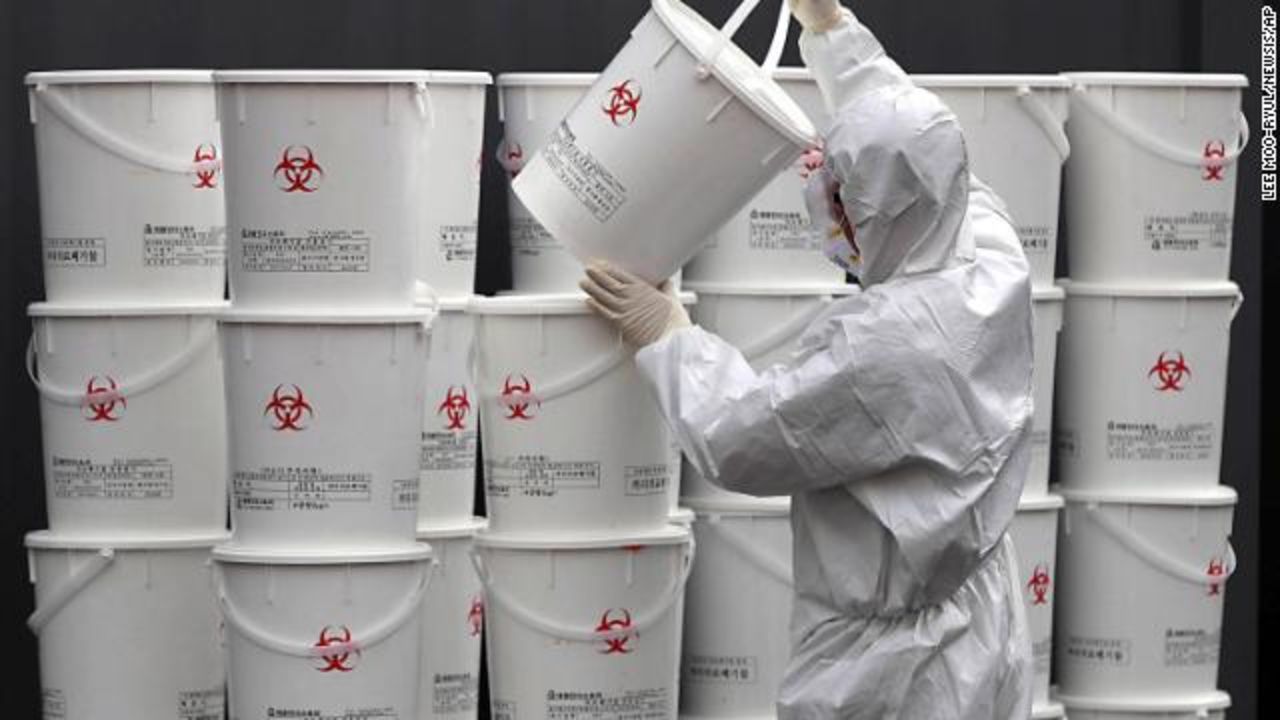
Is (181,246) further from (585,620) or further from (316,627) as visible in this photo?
(585,620)

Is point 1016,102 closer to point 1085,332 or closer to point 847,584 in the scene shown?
point 1085,332

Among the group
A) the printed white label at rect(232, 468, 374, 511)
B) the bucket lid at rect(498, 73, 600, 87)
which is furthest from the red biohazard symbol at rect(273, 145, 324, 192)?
the bucket lid at rect(498, 73, 600, 87)

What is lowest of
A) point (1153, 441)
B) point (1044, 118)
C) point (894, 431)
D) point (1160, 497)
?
point (1160, 497)

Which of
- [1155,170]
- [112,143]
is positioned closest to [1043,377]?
[1155,170]

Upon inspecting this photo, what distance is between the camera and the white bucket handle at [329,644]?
5012 millimetres


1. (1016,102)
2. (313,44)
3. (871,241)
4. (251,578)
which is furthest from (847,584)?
(313,44)

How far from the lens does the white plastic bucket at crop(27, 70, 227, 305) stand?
5469 mm

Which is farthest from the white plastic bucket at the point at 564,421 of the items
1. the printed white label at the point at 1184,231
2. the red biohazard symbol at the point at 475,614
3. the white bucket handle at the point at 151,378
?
the printed white label at the point at 1184,231

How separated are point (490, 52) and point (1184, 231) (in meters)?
1.63

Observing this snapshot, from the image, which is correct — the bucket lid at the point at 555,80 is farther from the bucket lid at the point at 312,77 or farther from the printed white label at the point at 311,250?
the printed white label at the point at 311,250

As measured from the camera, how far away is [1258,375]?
678cm

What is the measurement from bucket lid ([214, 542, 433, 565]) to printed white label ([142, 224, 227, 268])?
72 cm

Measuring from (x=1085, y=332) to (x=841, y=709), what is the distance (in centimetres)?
174

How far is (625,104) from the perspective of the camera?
15.9ft
